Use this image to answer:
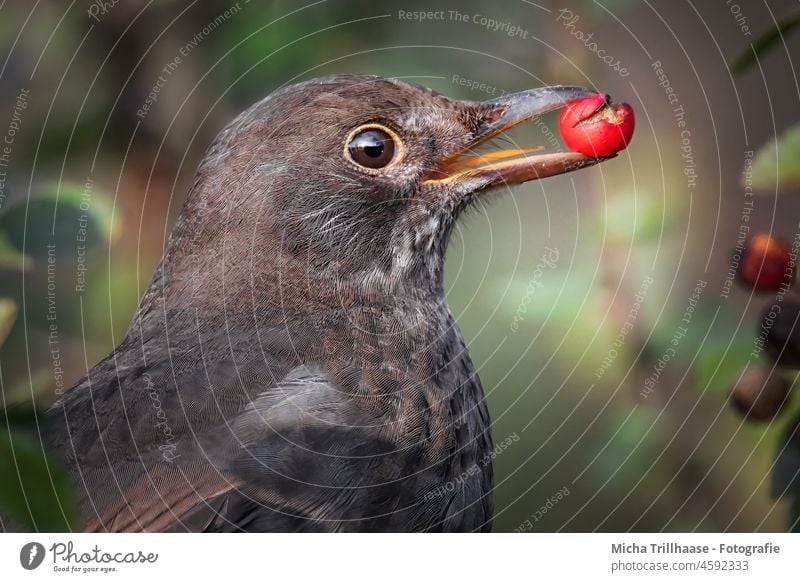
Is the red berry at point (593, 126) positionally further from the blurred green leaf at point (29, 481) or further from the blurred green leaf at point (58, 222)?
the blurred green leaf at point (29, 481)

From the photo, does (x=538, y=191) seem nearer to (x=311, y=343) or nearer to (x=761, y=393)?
(x=311, y=343)

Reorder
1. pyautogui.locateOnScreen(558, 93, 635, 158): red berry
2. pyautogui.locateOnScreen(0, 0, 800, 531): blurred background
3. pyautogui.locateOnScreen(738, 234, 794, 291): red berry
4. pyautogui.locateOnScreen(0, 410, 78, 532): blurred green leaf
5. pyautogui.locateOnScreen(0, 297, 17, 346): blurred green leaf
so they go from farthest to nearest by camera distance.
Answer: pyautogui.locateOnScreen(0, 0, 800, 531): blurred background < pyautogui.locateOnScreen(558, 93, 635, 158): red berry < pyautogui.locateOnScreen(0, 297, 17, 346): blurred green leaf < pyautogui.locateOnScreen(738, 234, 794, 291): red berry < pyautogui.locateOnScreen(0, 410, 78, 532): blurred green leaf

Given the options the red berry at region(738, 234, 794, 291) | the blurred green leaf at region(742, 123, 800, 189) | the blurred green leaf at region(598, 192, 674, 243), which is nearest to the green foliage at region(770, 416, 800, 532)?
the red berry at region(738, 234, 794, 291)

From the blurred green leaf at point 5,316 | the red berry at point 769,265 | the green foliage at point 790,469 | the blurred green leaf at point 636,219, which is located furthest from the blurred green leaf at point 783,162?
the blurred green leaf at point 5,316

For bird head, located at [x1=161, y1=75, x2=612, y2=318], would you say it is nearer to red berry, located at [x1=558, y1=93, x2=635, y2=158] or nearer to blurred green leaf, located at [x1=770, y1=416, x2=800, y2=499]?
red berry, located at [x1=558, y1=93, x2=635, y2=158]

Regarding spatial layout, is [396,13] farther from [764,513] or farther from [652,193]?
[764,513]

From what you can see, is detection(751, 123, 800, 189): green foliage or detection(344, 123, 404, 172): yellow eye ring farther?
detection(344, 123, 404, 172): yellow eye ring

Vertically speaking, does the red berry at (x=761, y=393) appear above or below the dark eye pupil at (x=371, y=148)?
below
